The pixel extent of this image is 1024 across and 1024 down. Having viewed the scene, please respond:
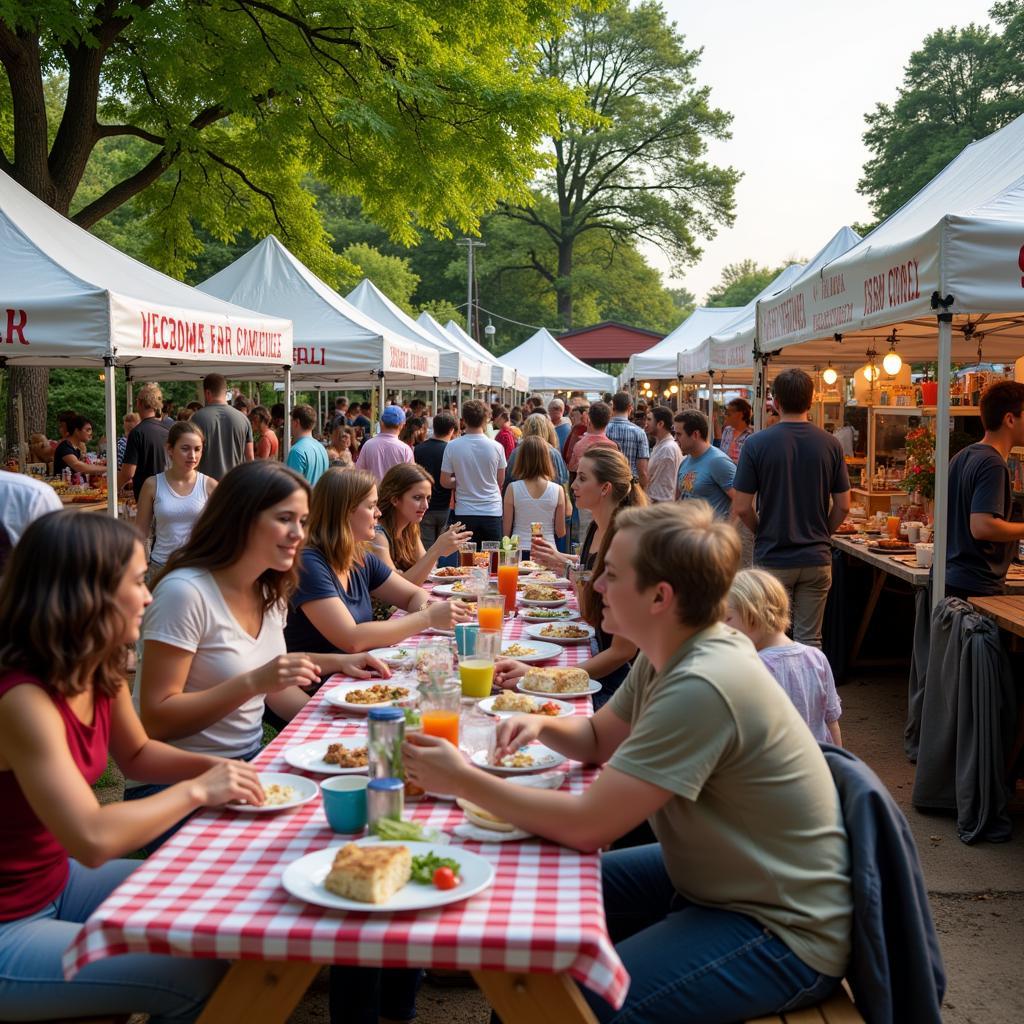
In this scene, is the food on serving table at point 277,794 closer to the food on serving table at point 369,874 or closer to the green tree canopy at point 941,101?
the food on serving table at point 369,874

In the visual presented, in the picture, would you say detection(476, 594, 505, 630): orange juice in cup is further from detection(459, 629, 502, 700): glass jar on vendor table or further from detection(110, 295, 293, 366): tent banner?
detection(110, 295, 293, 366): tent banner

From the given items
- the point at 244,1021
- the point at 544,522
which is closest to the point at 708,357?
the point at 544,522

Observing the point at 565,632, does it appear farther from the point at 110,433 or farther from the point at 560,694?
the point at 110,433

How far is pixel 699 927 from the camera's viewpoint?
7.56 feet

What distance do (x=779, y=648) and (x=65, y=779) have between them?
2296 millimetres

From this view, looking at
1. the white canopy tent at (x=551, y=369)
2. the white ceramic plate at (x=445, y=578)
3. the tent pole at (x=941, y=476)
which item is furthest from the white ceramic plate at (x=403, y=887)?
the white canopy tent at (x=551, y=369)

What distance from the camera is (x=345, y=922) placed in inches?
73.9

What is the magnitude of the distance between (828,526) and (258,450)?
24.1 ft

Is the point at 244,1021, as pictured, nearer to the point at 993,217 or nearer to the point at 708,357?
the point at 993,217

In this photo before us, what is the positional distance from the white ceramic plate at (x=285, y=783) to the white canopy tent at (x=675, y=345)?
17685mm

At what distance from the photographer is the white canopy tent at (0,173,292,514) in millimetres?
6258

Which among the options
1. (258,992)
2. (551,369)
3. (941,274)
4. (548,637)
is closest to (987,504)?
(941,274)

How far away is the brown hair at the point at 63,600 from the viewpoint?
2191 millimetres

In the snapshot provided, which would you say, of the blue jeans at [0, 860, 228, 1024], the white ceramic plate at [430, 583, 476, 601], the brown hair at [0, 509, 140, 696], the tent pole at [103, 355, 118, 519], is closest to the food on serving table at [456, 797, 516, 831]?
the blue jeans at [0, 860, 228, 1024]
